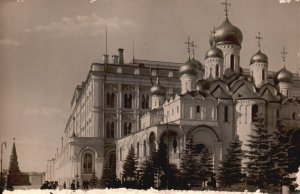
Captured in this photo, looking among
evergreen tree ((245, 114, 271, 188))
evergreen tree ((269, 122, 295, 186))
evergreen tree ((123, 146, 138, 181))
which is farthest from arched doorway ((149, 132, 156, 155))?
evergreen tree ((269, 122, 295, 186))

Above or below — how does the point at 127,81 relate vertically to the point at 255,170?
above

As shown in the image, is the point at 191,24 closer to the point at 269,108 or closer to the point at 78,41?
the point at 78,41

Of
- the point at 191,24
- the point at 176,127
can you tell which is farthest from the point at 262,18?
the point at 176,127

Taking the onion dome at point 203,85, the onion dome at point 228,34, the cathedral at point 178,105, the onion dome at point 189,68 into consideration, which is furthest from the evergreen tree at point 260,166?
the onion dome at point 228,34

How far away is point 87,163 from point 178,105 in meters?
9.02

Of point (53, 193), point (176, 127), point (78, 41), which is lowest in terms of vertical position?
point (53, 193)

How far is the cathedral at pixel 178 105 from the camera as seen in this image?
97.0 ft

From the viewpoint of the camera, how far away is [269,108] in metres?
31.0

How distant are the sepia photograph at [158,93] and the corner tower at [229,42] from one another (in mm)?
61

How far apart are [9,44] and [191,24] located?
611cm

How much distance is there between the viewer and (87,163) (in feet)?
119

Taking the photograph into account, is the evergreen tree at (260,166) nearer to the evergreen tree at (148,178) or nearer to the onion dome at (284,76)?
the evergreen tree at (148,178)

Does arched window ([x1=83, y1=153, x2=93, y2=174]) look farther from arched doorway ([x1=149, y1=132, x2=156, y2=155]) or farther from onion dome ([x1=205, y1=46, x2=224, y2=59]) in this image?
onion dome ([x1=205, y1=46, x2=224, y2=59])

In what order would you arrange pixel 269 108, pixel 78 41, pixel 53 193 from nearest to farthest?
pixel 53 193 → pixel 78 41 → pixel 269 108
